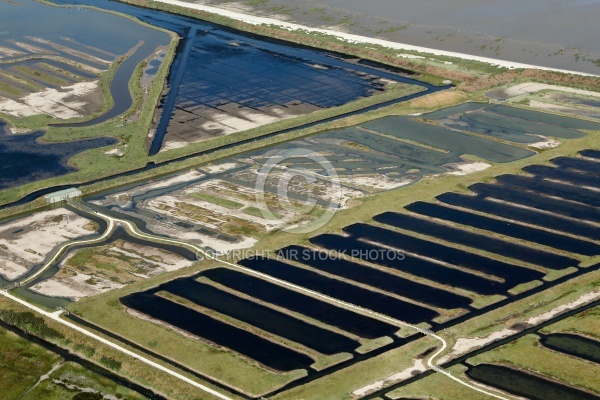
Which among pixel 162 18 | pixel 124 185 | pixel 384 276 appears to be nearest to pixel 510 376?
pixel 384 276

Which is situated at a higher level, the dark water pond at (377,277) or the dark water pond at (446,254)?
the dark water pond at (446,254)

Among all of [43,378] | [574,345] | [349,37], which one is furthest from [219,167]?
[349,37]

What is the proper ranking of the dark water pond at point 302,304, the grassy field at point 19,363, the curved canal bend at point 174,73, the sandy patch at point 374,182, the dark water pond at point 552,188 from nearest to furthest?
1. the grassy field at point 19,363
2. the dark water pond at point 302,304
3. the dark water pond at point 552,188
4. the sandy patch at point 374,182
5. the curved canal bend at point 174,73

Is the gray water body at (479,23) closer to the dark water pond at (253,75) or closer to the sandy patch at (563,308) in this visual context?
the dark water pond at (253,75)

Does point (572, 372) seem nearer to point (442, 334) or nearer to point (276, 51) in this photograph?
point (442, 334)

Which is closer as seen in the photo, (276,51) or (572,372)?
(572,372)

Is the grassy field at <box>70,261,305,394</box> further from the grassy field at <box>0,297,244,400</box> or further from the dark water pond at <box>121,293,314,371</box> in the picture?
the grassy field at <box>0,297,244,400</box>

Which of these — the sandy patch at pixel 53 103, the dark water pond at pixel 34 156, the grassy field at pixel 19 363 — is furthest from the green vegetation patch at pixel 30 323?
the sandy patch at pixel 53 103
